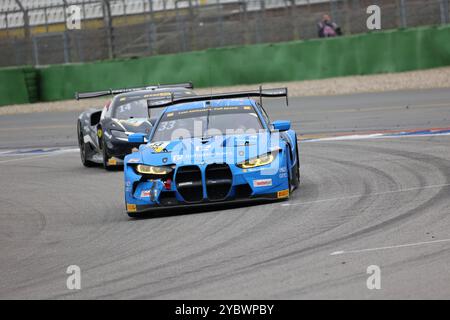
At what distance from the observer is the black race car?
15.3 m

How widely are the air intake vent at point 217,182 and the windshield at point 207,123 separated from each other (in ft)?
3.16

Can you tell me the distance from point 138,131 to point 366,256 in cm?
818

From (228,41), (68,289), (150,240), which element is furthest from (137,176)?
(228,41)

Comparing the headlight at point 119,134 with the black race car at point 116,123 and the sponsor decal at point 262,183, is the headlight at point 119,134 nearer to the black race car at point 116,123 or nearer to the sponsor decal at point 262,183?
the black race car at point 116,123

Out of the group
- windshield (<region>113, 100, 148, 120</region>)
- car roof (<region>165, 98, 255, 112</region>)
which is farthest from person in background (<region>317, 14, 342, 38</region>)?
car roof (<region>165, 98, 255, 112</region>)

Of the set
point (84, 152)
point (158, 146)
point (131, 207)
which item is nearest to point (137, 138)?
point (158, 146)

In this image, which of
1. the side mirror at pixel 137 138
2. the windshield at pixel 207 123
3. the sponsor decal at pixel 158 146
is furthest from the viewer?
the side mirror at pixel 137 138

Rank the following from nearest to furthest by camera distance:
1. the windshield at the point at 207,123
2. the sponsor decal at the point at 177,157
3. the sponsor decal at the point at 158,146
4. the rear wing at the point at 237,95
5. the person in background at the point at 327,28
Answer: the sponsor decal at the point at 177,157, the sponsor decal at the point at 158,146, the windshield at the point at 207,123, the rear wing at the point at 237,95, the person in background at the point at 327,28

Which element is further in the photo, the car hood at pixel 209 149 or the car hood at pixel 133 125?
the car hood at pixel 133 125

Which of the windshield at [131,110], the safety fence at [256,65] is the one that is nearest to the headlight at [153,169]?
the windshield at [131,110]

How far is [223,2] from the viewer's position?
31.5 m

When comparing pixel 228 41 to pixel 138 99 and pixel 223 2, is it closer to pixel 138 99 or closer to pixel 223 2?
pixel 223 2

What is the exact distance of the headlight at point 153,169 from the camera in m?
10.7

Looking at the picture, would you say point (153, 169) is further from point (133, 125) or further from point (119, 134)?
point (133, 125)
